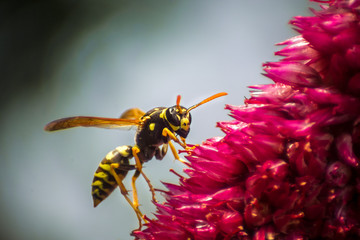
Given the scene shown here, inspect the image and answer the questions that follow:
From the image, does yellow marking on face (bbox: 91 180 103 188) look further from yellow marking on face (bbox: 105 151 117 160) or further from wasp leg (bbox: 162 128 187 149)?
wasp leg (bbox: 162 128 187 149)

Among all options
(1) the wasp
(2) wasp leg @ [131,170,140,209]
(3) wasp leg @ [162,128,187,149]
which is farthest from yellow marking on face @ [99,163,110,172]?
(3) wasp leg @ [162,128,187,149]

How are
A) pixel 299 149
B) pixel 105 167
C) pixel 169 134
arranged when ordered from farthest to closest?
pixel 105 167
pixel 169 134
pixel 299 149

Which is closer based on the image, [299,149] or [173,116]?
[299,149]

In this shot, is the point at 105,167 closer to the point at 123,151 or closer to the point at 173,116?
the point at 123,151

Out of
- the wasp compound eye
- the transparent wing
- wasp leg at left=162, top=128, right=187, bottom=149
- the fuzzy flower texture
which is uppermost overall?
the transparent wing

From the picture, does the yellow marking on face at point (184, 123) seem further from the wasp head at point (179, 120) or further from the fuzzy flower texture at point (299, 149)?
the fuzzy flower texture at point (299, 149)

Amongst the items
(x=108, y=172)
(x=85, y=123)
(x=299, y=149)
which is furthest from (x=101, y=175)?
(x=299, y=149)

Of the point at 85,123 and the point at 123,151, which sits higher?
the point at 85,123
